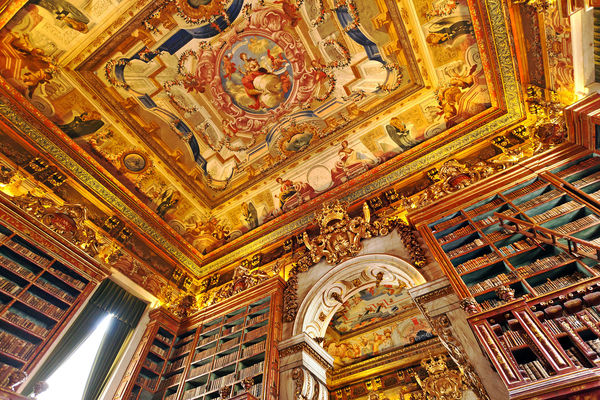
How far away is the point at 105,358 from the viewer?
6434 mm

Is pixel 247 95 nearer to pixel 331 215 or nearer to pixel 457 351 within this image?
pixel 331 215

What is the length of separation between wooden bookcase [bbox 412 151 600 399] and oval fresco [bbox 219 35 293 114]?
4951 millimetres

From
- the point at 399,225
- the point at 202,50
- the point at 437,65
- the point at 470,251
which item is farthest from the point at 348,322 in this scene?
the point at 202,50

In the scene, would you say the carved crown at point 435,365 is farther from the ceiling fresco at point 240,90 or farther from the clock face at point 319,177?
the clock face at point 319,177

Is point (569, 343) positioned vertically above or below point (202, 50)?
below

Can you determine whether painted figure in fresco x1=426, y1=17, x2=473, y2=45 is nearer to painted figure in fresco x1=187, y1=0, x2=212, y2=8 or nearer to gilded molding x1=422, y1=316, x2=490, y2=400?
painted figure in fresco x1=187, y1=0, x2=212, y2=8

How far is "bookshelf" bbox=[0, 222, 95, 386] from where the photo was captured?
204 inches

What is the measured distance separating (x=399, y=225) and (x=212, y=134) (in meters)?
5.71

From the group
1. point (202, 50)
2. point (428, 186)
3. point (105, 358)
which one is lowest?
point (105, 358)

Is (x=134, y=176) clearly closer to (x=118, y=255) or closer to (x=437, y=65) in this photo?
(x=118, y=255)

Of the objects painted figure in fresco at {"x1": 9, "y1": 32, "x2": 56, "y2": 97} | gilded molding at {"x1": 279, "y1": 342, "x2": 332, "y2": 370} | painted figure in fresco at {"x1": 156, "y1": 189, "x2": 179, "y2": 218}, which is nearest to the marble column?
gilded molding at {"x1": 279, "y1": 342, "x2": 332, "y2": 370}

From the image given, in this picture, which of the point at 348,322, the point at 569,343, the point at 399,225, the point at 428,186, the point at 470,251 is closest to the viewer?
the point at 569,343

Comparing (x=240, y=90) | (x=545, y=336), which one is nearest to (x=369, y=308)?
(x=545, y=336)

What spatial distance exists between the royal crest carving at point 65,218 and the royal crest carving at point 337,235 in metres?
4.88
